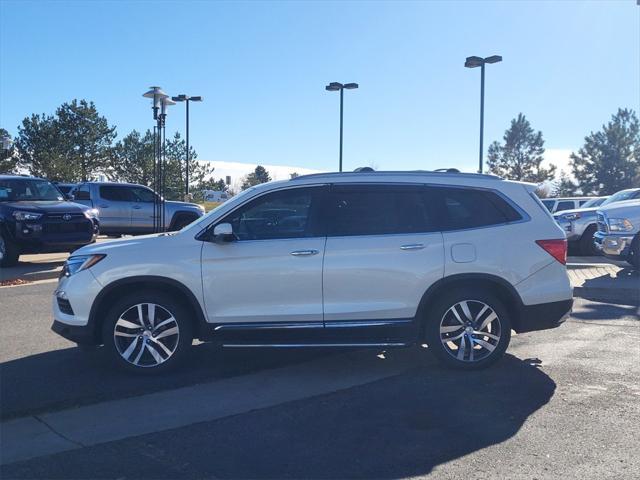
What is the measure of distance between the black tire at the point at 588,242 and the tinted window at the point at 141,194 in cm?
1213

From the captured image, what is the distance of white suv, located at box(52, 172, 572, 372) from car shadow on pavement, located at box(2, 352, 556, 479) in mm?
588

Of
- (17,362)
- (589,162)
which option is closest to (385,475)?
(17,362)

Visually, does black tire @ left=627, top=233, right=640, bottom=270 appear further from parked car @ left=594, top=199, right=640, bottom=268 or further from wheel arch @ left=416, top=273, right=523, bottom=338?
wheel arch @ left=416, top=273, right=523, bottom=338

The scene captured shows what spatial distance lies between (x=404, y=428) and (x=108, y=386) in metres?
2.60

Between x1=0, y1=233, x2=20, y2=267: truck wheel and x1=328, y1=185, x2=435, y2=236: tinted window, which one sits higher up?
x1=328, y1=185, x2=435, y2=236: tinted window

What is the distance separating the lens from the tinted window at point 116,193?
19.6 metres

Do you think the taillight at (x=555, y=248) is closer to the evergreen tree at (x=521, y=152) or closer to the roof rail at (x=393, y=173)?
the roof rail at (x=393, y=173)

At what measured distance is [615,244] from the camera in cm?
1234

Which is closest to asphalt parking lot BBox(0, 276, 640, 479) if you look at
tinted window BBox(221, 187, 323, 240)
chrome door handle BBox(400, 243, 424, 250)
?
chrome door handle BBox(400, 243, 424, 250)

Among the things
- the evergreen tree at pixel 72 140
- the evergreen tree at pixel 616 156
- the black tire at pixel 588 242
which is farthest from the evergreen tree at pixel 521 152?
the black tire at pixel 588 242

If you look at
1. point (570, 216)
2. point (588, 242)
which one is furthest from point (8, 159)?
point (588, 242)

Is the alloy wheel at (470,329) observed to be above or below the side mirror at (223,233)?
below

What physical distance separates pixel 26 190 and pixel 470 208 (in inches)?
424

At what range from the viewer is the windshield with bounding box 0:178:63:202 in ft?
44.7
